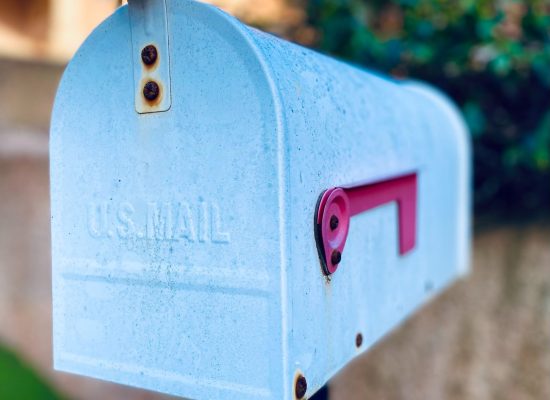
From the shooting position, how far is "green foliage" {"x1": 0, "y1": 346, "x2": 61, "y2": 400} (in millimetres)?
2414

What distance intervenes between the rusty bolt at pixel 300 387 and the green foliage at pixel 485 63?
1.41 m

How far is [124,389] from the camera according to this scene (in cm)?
262

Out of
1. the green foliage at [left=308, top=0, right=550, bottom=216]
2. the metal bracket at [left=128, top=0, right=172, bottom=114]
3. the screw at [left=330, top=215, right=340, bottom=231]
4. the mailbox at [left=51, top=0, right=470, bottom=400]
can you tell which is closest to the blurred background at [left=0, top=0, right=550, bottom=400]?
the green foliage at [left=308, top=0, right=550, bottom=216]

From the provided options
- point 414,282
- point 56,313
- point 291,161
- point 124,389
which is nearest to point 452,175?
point 414,282

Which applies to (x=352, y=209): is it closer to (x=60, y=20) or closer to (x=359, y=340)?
(x=359, y=340)

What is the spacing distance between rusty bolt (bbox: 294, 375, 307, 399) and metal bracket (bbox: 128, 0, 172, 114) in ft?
1.32

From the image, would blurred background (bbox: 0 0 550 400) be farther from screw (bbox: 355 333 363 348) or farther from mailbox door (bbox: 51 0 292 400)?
mailbox door (bbox: 51 0 292 400)

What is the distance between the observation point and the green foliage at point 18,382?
2414 millimetres

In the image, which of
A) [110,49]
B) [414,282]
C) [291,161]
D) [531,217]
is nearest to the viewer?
[291,161]

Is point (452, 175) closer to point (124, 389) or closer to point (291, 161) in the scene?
point (291, 161)

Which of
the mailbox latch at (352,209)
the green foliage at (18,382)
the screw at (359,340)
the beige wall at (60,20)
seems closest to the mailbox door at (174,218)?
the mailbox latch at (352,209)

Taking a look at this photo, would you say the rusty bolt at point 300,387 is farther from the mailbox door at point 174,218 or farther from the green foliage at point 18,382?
the green foliage at point 18,382

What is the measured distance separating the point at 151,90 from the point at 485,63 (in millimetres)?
1577

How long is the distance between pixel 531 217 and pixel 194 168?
1678 millimetres
